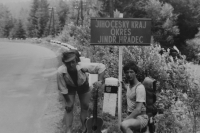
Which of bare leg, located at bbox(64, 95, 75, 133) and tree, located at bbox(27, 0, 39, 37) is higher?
tree, located at bbox(27, 0, 39, 37)

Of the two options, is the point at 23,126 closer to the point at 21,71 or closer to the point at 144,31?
the point at 144,31

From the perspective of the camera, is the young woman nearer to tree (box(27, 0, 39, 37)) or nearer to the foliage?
the foliage

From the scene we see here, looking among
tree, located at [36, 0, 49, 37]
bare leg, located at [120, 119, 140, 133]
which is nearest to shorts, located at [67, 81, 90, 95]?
bare leg, located at [120, 119, 140, 133]

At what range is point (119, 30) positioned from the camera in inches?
204

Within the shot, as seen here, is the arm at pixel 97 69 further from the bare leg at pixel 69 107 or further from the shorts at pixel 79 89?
the bare leg at pixel 69 107

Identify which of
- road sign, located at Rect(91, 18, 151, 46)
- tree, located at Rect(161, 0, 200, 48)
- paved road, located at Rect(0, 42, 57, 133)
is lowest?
paved road, located at Rect(0, 42, 57, 133)

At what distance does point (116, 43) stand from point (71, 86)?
114 centimetres

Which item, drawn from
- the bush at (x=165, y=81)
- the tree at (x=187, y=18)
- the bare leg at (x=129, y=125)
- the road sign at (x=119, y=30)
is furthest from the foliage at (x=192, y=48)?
the bare leg at (x=129, y=125)

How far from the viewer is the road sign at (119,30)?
204 inches

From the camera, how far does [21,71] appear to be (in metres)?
13.1

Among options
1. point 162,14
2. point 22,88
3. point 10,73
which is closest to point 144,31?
point 22,88

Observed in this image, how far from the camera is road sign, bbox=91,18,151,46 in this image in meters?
5.18

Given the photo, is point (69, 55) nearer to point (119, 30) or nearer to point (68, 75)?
point (68, 75)

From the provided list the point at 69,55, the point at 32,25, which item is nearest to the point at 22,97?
the point at 69,55
